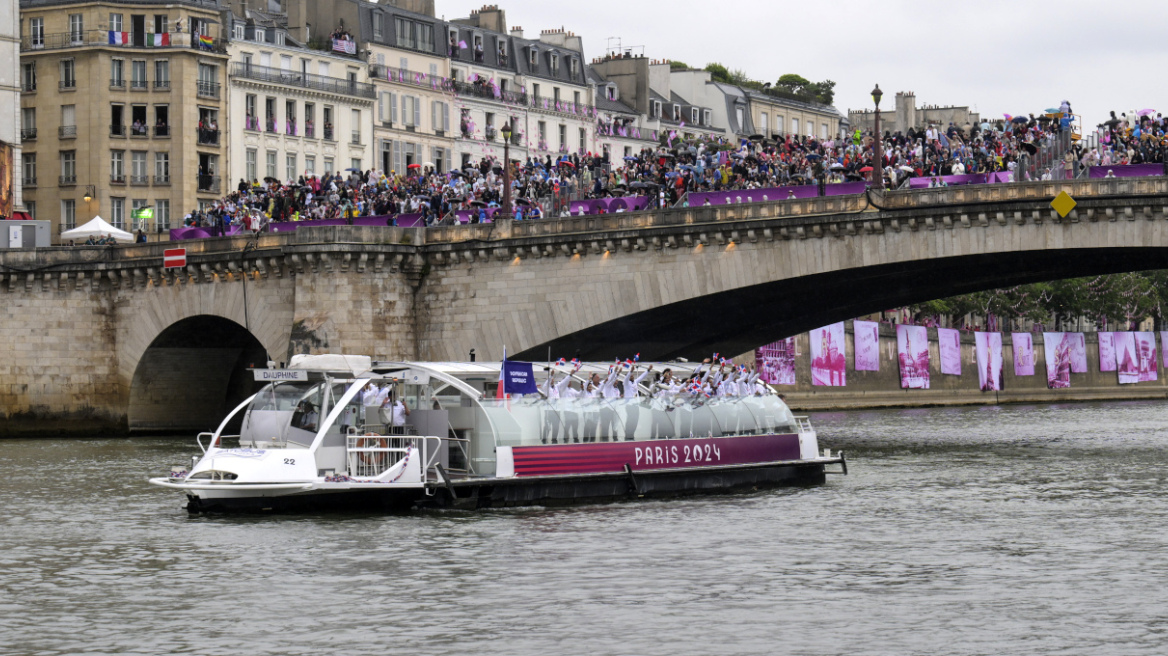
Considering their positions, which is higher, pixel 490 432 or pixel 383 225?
pixel 383 225

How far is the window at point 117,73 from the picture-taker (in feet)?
280

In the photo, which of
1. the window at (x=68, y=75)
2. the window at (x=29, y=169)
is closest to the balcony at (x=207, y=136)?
the window at (x=68, y=75)

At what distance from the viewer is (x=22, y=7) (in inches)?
3430

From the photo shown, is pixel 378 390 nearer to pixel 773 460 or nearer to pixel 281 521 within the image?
pixel 281 521

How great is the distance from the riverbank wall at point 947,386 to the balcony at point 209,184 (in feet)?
89.7

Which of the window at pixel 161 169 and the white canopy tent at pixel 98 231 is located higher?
the window at pixel 161 169

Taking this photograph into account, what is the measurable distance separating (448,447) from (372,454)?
1994 millimetres

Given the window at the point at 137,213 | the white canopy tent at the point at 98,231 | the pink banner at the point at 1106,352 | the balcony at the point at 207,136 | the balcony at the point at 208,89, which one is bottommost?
the pink banner at the point at 1106,352

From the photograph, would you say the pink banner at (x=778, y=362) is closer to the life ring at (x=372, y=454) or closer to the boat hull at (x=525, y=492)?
the boat hull at (x=525, y=492)

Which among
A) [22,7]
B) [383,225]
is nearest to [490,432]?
[383,225]

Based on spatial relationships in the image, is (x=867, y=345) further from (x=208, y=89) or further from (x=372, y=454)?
(x=372, y=454)

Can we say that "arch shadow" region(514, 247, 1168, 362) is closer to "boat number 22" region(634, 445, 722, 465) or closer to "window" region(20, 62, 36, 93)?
"boat number 22" region(634, 445, 722, 465)

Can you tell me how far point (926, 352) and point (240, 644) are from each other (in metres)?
83.2

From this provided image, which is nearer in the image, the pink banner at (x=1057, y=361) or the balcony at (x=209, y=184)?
the balcony at (x=209, y=184)
